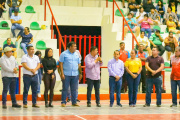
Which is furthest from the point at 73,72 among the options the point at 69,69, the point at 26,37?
the point at 26,37

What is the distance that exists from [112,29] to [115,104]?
20.8ft

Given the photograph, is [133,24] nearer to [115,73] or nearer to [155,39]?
[155,39]

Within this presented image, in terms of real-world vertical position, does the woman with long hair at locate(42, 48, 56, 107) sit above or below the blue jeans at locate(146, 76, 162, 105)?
above

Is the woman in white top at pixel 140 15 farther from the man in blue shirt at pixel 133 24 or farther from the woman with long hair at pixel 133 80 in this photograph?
the woman with long hair at pixel 133 80

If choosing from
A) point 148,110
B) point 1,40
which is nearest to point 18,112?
point 148,110

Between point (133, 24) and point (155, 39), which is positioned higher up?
point (133, 24)

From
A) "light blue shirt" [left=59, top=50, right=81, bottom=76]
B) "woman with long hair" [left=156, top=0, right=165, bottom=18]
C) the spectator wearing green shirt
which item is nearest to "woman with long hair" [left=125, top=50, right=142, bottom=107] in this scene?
"light blue shirt" [left=59, top=50, right=81, bottom=76]

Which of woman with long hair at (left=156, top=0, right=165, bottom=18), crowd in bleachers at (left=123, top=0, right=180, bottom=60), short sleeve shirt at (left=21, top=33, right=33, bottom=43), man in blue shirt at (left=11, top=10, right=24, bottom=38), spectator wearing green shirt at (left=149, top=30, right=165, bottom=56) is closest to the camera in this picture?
short sleeve shirt at (left=21, top=33, right=33, bottom=43)

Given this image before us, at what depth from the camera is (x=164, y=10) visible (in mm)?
24156

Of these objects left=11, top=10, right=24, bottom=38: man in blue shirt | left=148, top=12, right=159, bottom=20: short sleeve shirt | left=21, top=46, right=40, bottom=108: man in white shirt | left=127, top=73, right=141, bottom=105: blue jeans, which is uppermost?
left=148, top=12, right=159, bottom=20: short sleeve shirt

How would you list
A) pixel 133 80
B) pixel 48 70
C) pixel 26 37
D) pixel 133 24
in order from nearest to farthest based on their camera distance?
pixel 48 70 < pixel 133 80 < pixel 26 37 < pixel 133 24

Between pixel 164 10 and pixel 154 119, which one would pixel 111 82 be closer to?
pixel 154 119

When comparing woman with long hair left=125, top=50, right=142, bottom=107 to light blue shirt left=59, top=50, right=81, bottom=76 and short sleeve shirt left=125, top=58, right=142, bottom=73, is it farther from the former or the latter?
light blue shirt left=59, top=50, right=81, bottom=76

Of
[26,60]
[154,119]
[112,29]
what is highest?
[112,29]
